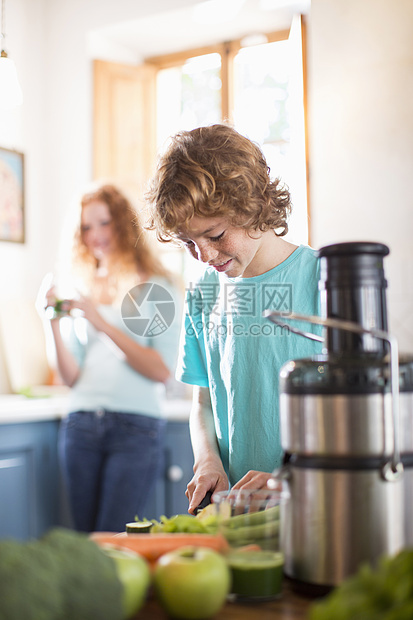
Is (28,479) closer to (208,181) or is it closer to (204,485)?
(204,485)

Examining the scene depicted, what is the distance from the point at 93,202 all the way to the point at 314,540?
1969mm

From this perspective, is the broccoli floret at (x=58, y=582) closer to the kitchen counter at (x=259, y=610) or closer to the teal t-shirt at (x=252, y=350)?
the kitchen counter at (x=259, y=610)

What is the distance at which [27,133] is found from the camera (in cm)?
376

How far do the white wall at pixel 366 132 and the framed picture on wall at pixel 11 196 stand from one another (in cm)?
166

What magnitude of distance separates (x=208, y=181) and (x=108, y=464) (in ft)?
4.65

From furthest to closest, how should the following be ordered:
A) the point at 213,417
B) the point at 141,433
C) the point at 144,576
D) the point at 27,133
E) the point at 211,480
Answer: the point at 27,133, the point at 141,433, the point at 213,417, the point at 211,480, the point at 144,576

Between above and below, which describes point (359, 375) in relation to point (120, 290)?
below

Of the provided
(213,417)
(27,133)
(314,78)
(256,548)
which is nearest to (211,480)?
(213,417)

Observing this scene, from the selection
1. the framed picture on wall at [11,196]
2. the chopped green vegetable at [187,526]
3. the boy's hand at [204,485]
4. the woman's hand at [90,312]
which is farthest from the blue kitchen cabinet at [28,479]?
the chopped green vegetable at [187,526]

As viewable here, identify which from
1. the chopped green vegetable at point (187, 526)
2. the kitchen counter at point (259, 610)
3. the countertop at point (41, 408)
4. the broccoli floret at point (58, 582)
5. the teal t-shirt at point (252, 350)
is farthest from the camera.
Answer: the countertop at point (41, 408)

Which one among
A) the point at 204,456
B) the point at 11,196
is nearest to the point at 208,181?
the point at 204,456

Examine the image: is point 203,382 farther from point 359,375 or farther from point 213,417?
point 359,375

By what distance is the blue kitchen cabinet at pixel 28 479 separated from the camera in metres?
2.83

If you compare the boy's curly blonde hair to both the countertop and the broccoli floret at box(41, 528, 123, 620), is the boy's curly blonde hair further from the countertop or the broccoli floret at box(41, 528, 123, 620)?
the countertop
